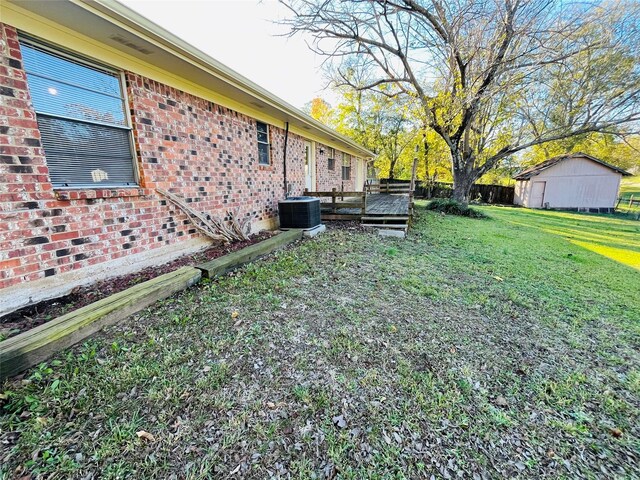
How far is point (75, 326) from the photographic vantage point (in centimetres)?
227

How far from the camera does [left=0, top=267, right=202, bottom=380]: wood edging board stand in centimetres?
190

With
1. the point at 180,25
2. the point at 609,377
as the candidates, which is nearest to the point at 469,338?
the point at 609,377

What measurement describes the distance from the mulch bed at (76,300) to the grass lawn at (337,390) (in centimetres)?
65

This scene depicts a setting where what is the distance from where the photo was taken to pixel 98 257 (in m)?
3.34

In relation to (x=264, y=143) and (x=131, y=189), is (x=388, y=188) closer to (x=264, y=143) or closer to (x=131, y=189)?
(x=264, y=143)

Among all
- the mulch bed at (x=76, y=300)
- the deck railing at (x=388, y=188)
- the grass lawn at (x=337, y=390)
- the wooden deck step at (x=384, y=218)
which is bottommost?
the grass lawn at (x=337, y=390)

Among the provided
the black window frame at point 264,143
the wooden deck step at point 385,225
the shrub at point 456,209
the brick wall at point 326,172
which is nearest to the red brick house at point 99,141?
the black window frame at point 264,143

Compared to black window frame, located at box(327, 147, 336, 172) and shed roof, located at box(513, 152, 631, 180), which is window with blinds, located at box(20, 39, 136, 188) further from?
shed roof, located at box(513, 152, 631, 180)

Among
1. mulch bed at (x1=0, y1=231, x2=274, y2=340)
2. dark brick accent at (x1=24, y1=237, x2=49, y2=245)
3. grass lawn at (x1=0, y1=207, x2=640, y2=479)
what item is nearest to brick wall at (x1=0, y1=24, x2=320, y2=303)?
dark brick accent at (x1=24, y1=237, x2=49, y2=245)

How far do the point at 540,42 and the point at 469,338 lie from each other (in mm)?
9386

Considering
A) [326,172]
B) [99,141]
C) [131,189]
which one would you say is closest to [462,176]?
[326,172]

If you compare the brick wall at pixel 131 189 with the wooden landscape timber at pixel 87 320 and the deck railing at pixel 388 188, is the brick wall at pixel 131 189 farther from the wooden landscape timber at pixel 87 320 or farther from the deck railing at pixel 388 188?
the deck railing at pixel 388 188

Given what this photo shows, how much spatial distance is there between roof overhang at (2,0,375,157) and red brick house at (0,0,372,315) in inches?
0.6

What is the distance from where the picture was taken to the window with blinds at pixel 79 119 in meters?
2.89
